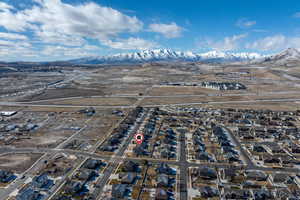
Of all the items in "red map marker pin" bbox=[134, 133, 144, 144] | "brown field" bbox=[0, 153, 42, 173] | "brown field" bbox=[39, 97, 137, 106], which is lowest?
"brown field" bbox=[0, 153, 42, 173]

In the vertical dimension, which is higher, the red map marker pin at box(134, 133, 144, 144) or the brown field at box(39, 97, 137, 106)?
the brown field at box(39, 97, 137, 106)

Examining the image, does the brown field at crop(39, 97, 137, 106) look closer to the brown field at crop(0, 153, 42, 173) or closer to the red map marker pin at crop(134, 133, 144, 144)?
the red map marker pin at crop(134, 133, 144, 144)

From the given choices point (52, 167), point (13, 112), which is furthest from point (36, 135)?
point (13, 112)

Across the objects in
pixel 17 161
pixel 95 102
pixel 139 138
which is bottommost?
pixel 17 161

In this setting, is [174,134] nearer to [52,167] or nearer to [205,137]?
[205,137]

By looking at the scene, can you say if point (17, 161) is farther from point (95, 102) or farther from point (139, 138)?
point (95, 102)

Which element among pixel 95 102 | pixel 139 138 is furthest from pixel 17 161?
pixel 95 102

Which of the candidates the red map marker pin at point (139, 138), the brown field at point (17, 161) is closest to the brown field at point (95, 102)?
the red map marker pin at point (139, 138)

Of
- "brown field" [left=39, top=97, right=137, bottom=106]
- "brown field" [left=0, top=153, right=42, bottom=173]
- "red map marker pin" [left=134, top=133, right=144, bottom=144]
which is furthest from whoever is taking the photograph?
"brown field" [left=39, top=97, right=137, bottom=106]

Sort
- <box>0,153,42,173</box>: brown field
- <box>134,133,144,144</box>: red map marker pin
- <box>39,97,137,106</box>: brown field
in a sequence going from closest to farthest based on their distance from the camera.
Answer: <box>0,153,42,173</box>: brown field → <box>134,133,144,144</box>: red map marker pin → <box>39,97,137,106</box>: brown field

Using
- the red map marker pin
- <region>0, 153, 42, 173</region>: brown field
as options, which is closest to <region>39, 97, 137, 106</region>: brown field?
the red map marker pin

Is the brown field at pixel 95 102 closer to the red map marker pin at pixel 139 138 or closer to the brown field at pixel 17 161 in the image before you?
the red map marker pin at pixel 139 138
